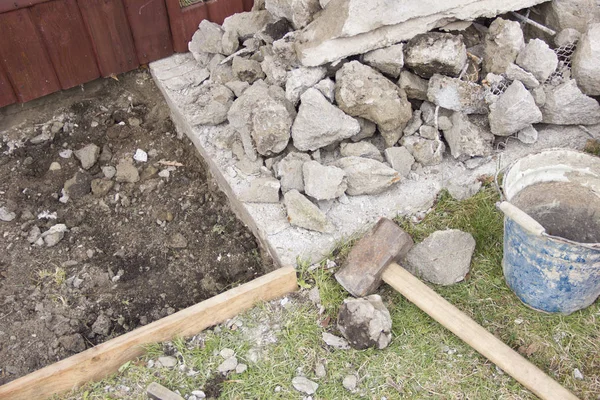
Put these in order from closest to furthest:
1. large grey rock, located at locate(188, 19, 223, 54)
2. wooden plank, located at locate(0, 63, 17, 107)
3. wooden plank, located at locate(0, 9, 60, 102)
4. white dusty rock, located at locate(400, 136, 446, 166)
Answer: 1. white dusty rock, located at locate(400, 136, 446, 166)
2. wooden plank, located at locate(0, 9, 60, 102)
3. wooden plank, located at locate(0, 63, 17, 107)
4. large grey rock, located at locate(188, 19, 223, 54)

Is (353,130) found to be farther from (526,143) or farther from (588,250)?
(588,250)

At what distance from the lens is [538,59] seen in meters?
3.49

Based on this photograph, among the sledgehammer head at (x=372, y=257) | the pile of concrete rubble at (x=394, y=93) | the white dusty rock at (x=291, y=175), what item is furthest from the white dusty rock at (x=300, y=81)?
the sledgehammer head at (x=372, y=257)

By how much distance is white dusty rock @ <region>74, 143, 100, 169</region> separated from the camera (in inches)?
161

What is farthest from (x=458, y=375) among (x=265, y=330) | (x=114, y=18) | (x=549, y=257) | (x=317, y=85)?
(x=114, y=18)

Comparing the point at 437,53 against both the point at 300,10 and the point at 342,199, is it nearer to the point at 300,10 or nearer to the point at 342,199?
the point at 300,10

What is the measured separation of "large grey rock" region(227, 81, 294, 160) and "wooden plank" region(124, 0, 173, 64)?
130 cm

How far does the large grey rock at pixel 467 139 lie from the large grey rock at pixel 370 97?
31cm

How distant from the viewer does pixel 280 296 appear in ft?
10.2

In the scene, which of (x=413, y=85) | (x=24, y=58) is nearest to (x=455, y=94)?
(x=413, y=85)

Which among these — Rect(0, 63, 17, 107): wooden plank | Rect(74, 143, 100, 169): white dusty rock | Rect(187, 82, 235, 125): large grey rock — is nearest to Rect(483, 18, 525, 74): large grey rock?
Rect(187, 82, 235, 125): large grey rock

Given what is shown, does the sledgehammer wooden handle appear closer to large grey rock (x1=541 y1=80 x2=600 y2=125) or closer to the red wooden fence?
large grey rock (x1=541 y1=80 x2=600 y2=125)

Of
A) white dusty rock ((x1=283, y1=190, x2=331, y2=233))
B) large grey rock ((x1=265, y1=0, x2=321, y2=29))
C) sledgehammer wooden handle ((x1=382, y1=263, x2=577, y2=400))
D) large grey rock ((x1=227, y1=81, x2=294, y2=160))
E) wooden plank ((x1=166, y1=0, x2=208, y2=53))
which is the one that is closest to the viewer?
sledgehammer wooden handle ((x1=382, y1=263, x2=577, y2=400))

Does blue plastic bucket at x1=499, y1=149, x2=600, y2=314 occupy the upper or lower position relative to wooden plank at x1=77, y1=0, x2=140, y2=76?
lower
